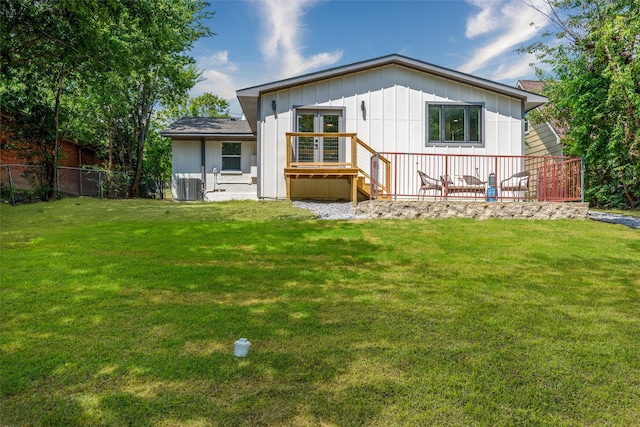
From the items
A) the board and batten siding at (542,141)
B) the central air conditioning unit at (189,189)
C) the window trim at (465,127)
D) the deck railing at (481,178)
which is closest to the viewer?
the deck railing at (481,178)

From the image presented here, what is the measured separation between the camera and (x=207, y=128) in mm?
16719

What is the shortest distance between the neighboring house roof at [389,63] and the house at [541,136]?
5808 mm

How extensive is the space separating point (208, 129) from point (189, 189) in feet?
9.49

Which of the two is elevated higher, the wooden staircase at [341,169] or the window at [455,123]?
the window at [455,123]

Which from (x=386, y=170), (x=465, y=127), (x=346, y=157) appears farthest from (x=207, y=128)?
(x=465, y=127)

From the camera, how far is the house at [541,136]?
16.8 meters

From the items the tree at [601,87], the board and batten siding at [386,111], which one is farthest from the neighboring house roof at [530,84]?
the board and batten siding at [386,111]

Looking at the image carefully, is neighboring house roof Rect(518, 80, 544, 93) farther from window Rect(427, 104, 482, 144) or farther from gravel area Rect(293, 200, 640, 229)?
gravel area Rect(293, 200, 640, 229)

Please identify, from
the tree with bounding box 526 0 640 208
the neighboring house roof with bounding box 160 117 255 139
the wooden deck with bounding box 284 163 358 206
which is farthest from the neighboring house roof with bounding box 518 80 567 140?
the neighboring house roof with bounding box 160 117 255 139

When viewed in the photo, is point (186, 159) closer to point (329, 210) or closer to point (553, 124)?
point (329, 210)

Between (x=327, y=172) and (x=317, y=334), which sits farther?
(x=327, y=172)

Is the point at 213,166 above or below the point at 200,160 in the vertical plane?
below

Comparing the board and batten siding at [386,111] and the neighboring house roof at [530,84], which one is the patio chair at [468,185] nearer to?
the board and batten siding at [386,111]

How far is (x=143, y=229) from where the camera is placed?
7.17 meters
